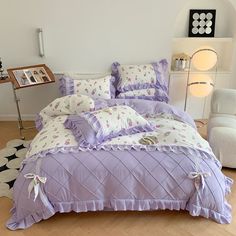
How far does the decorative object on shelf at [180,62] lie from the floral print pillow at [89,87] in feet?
3.27

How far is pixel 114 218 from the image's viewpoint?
6.98ft

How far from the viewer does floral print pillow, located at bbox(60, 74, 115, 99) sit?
10.5 feet

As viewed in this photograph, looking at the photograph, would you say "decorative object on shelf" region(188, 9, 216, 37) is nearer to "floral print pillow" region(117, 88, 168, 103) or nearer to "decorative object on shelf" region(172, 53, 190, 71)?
"decorative object on shelf" region(172, 53, 190, 71)

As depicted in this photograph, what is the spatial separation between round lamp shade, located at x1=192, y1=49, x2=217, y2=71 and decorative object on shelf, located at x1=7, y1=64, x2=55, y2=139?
5.82 feet

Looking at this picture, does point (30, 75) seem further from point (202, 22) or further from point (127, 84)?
point (202, 22)

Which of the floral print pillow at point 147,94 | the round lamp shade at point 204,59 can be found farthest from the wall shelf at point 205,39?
the floral print pillow at point 147,94

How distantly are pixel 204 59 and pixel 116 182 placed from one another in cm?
213

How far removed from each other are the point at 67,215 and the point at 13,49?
7.76 feet

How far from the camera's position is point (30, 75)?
3.32m

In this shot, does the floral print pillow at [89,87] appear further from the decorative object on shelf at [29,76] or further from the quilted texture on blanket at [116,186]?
the quilted texture on blanket at [116,186]

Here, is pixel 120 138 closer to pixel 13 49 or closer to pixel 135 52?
pixel 135 52

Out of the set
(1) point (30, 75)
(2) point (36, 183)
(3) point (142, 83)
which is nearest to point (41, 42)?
(1) point (30, 75)

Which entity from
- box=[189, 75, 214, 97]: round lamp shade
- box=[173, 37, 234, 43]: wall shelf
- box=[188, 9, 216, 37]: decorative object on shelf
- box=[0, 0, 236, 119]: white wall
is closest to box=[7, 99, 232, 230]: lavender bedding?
box=[189, 75, 214, 97]: round lamp shade

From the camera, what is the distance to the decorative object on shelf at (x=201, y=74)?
11.1ft
